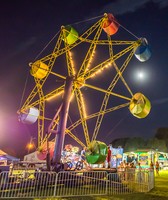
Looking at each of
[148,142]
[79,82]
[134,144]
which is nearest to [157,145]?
[148,142]

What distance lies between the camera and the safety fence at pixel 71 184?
942 cm

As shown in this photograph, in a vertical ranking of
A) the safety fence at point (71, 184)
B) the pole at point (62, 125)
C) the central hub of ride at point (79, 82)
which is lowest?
the safety fence at point (71, 184)

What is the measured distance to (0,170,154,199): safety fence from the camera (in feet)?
30.9

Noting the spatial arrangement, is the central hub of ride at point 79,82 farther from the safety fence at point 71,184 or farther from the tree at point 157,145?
the tree at point 157,145

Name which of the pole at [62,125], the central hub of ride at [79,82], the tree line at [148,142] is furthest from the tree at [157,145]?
the pole at [62,125]

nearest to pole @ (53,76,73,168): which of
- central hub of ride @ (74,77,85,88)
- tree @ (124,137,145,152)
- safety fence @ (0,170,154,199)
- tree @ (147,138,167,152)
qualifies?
central hub of ride @ (74,77,85,88)

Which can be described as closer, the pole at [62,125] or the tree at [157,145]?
the pole at [62,125]

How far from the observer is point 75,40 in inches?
602

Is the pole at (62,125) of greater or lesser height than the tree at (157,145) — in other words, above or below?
below

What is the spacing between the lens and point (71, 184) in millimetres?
11406

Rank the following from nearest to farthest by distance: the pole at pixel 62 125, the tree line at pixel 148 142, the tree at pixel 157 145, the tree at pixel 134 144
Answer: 1. the pole at pixel 62 125
2. the tree at pixel 157 145
3. the tree line at pixel 148 142
4. the tree at pixel 134 144

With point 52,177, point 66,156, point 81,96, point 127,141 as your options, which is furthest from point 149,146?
point 52,177

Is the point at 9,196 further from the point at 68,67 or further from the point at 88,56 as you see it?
the point at 88,56

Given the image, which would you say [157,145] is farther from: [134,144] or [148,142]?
[134,144]
